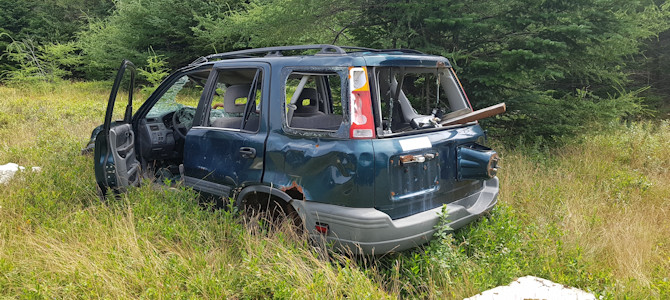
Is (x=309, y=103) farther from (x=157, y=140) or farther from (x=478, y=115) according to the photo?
(x=478, y=115)

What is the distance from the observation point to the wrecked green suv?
2.88 metres

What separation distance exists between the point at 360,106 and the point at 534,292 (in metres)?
1.74

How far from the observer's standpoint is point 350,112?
9.52 feet

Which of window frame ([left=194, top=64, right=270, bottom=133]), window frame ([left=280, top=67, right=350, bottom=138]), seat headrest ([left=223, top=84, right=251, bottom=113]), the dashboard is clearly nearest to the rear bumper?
window frame ([left=280, top=67, right=350, bottom=138])

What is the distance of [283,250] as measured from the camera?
2.93 metres

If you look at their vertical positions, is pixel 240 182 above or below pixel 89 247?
Answer: above

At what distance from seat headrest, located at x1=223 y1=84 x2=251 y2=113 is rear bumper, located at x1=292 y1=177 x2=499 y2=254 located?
1.53 m

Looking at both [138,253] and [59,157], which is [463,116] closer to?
[138,253]

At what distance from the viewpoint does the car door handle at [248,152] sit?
3381mm

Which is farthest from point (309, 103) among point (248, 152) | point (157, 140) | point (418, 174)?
point (418, 174)

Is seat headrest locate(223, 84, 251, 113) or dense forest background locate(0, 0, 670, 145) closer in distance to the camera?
seat headrest locate(223, 84, 251, 113)

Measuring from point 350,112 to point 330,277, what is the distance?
1109 mm

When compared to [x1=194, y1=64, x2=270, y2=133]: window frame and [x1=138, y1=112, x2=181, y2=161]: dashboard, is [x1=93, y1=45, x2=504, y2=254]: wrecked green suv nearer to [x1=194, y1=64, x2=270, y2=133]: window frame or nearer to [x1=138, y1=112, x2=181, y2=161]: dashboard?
[x1=194, y1=64, x2=270, y2=133]: window frame

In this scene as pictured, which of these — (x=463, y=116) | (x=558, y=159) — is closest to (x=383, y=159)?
(x=463, y=116)
